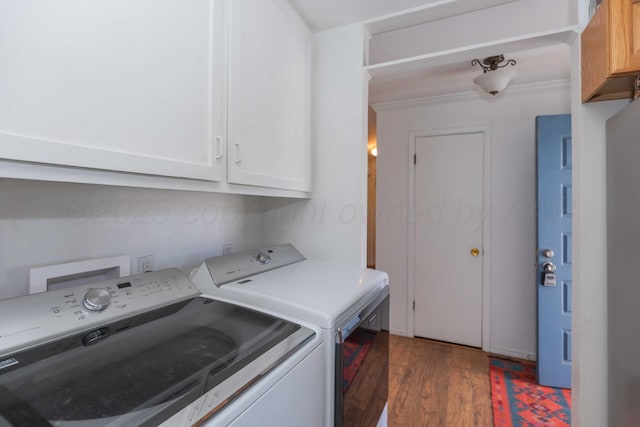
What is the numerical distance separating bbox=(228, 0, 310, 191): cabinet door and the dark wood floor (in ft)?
5.50

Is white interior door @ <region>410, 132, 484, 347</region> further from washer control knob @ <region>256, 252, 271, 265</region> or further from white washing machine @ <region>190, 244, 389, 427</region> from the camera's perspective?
washer control knob @ <region>256, 252, 271, 265</region>

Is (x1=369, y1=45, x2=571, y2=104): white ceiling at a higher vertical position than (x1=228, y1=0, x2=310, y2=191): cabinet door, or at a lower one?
higher

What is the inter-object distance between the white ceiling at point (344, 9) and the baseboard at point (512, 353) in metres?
2.82

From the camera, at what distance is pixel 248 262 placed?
137cm

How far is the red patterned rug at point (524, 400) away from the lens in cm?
193

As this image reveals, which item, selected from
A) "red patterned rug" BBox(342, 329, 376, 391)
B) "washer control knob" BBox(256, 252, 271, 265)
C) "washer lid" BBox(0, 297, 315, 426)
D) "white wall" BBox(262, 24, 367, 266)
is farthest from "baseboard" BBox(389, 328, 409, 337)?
"washer lid" BBox(0, 297, 315, 426)

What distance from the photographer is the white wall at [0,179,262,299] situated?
0.89 m

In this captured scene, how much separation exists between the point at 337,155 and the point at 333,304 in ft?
3.04

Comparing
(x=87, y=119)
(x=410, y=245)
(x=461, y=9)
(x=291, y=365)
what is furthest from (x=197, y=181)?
(x=410, y=245)

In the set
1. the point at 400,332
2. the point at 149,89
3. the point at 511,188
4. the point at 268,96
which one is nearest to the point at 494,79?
the point at 511,188

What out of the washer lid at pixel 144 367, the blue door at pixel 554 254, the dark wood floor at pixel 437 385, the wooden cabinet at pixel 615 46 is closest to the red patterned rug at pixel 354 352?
the washer lid at pixel 144 367

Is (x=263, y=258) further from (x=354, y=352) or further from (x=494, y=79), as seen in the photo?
(x=494, y=79)

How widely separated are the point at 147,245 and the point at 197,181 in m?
0.43

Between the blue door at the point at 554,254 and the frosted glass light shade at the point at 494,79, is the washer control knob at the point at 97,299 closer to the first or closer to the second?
the frosted glass light shade at the point at 494,79
